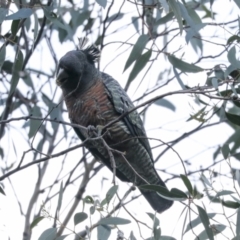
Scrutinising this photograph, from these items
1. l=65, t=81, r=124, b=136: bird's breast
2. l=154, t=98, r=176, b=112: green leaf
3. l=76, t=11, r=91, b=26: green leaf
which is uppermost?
l=76, t=11, r=91, b=26: green leaf

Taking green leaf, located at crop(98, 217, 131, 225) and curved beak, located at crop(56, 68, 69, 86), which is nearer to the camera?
green leaf, located at crop(98, 217, 131, 225)

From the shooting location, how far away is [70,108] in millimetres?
3709

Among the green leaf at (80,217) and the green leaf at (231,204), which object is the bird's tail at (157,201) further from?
the green leaf at (80,217)

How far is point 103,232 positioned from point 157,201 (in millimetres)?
1703

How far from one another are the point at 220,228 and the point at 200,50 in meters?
1.53

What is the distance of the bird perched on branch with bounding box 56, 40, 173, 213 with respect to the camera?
11.9 ft

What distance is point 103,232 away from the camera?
2324mm

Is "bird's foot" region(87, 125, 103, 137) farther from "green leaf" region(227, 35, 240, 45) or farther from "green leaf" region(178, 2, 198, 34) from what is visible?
"green leaf" region(227, 35, 240, 45)

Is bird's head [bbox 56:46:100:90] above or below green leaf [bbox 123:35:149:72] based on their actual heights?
above

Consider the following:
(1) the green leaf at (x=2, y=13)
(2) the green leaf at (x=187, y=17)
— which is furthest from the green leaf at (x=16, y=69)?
(2) the green leaf at (x=187, y=17)

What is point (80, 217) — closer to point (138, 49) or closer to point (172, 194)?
point (172, 194)

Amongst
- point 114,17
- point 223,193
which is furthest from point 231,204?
point 114,17

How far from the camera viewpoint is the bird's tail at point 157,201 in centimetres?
396

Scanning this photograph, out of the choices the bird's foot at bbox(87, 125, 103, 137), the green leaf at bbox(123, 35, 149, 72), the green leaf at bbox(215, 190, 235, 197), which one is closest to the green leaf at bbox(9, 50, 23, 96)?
the bird's foot at bbox(87, 125, 103, 137)
